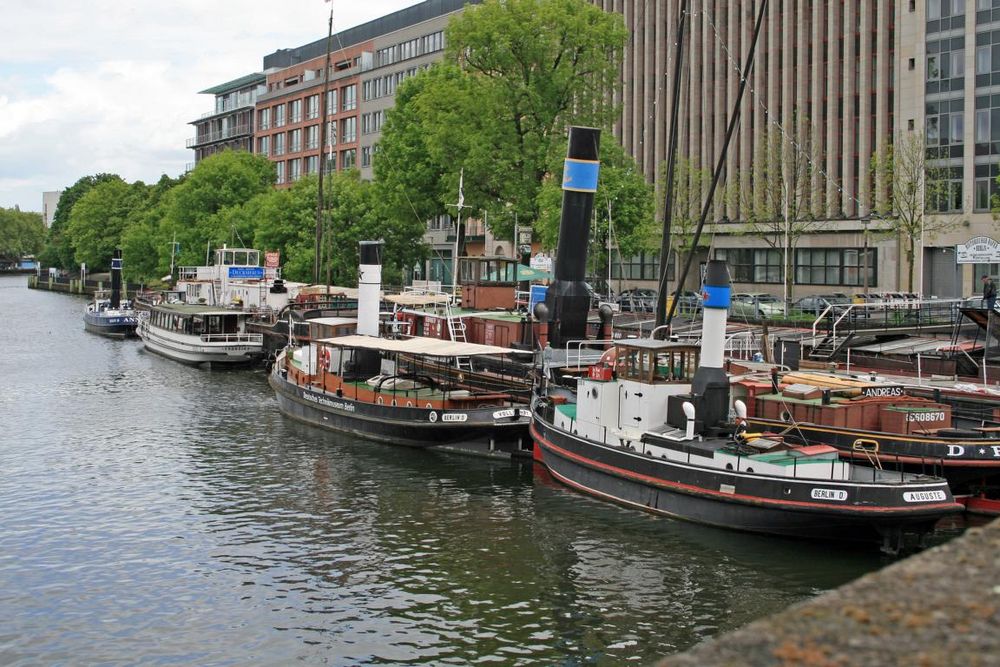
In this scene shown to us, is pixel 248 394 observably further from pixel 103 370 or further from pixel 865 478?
pixel 865 478

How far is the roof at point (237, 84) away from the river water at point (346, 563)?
128980 millimetres

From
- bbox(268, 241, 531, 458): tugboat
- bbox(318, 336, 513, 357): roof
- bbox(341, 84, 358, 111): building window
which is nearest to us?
bbox(268, 241, 531, 458): tugboat

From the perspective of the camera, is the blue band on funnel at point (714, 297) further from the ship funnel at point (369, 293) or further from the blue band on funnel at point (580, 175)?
the ship funnel at point (369, 293)

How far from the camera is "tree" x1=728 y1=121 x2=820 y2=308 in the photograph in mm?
70062

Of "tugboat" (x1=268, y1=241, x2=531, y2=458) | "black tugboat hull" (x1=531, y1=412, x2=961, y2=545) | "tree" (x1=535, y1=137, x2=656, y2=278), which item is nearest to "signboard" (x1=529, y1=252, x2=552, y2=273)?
"tree" (x1=535, y1=137, x2=656, y2=278)

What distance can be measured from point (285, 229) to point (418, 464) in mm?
59832

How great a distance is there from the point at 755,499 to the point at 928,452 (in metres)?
5.21

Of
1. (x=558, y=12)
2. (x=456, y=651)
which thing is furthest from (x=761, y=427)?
(x=558, y=12)

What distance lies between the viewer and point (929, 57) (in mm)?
70188

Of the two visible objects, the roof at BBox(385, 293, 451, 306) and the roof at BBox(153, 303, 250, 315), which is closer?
the roof at BBox(385, 293, 451, 306)

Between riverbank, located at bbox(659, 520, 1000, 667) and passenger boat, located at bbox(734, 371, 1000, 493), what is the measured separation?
1777 centimetres

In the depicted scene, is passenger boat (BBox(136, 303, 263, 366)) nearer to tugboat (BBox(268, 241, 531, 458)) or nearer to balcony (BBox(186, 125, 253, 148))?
tugboat (BBox(268, 241, 531, 458))

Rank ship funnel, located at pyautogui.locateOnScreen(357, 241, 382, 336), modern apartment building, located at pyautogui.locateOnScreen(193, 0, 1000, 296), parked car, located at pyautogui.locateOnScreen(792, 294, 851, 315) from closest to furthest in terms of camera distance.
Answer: ship funnel, located at pyautogui.locateOnScreen(357, 241, 382, 336), parked car, located at pyautogui.locateOnScreen(792, 294, 851, 315), modern apartment building, located at pyautogui.locateOnScreen(193, 0, 1000, 296)

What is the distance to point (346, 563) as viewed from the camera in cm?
2352
